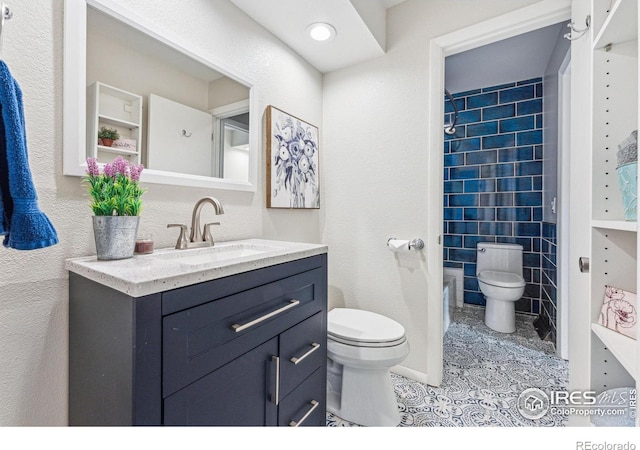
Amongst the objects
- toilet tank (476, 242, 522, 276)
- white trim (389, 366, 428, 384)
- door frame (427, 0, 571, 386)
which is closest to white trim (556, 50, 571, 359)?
toilet tank (476, 242, 522, 276)

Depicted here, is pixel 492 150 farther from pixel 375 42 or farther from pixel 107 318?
pixel 107 318

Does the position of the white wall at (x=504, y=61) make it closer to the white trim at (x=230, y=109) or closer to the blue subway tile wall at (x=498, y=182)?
the blue subway tile wall at (x=498, y=182)

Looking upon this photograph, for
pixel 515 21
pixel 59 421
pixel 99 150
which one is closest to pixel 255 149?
pixel 99 150

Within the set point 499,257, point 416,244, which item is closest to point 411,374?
point 416,244

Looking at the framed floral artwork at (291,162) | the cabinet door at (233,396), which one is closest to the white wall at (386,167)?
the framed floral artwork at (291,162)

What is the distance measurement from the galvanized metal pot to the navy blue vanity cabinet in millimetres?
101

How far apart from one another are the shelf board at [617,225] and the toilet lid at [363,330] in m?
0.91

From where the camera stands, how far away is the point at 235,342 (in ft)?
2.72

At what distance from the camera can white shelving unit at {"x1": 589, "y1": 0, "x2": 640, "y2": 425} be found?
2.69 ft

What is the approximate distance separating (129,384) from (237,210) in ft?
3.08

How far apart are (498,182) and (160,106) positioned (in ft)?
10.5

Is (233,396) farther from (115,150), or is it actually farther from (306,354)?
(115,150)

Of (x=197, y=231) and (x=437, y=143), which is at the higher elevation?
(x=437, y=143)

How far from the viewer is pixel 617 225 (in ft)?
2.33
